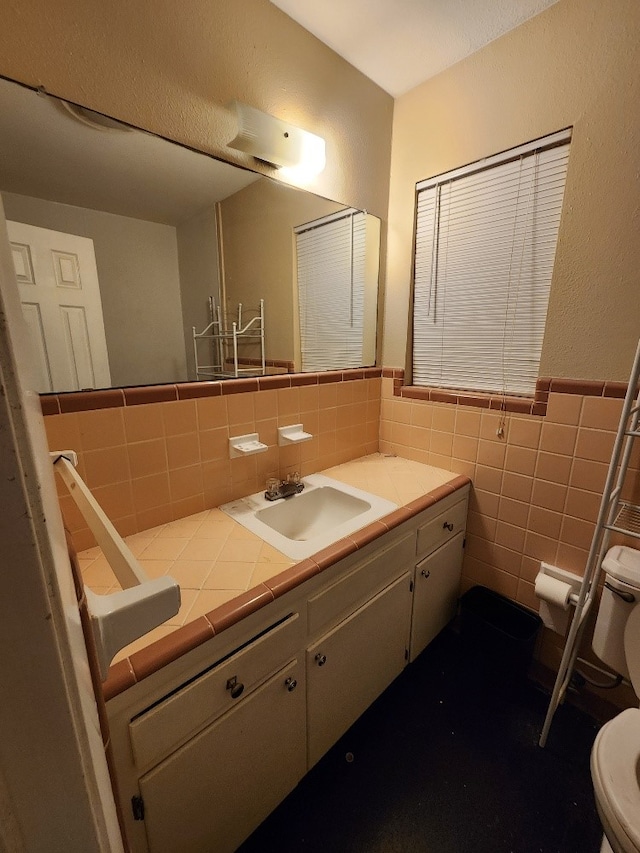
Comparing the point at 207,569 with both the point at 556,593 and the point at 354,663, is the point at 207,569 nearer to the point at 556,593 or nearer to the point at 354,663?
the point at 354,663

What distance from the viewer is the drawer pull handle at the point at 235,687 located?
0.82m

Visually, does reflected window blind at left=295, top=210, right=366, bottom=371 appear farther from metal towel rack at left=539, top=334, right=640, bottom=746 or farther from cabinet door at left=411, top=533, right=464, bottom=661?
metal towel rack at left=539, top=334, right=640, bottom=746

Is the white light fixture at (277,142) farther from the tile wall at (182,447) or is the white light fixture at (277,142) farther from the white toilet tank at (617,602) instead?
the white toilet tank at (617,602)

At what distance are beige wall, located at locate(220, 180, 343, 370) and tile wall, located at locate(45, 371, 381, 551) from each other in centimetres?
23

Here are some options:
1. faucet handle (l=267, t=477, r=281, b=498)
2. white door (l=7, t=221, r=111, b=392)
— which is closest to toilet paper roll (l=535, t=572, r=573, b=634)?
faucet handle (l=267, t=477, r=281, b=498)

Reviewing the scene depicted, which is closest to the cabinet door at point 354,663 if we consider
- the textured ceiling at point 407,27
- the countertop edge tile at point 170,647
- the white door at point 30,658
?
the countertop edge tile at point 170,647

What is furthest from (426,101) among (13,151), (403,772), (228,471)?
(403,772)

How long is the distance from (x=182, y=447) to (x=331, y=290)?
3.27ft

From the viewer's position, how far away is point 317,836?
103 centimetres

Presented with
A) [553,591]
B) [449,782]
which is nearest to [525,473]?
[553,591]

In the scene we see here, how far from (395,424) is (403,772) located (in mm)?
1358

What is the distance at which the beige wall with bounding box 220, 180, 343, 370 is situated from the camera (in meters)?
1.25

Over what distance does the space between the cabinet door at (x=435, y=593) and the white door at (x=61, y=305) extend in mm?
1345

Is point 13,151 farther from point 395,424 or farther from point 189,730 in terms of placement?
point 395,424
